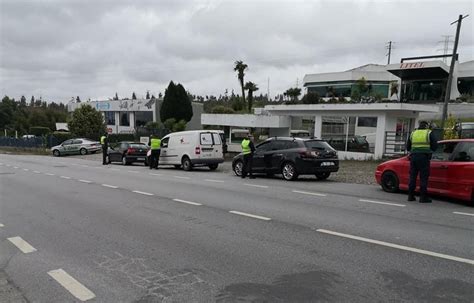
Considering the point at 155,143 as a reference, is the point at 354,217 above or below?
below

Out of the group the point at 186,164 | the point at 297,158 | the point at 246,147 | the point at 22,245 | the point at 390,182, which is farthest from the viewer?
the point at 186,164

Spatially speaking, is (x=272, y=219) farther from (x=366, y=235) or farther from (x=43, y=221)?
(x=43, y=221)

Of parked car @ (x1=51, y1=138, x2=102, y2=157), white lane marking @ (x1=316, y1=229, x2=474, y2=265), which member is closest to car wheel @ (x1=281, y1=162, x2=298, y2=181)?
white lane marking @ (x1=316, y1=229, x2=474, y2=265)

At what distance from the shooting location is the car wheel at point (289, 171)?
14156mm

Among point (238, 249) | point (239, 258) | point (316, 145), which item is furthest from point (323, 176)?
point (239, 258)

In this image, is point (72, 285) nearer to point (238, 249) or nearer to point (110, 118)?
point (238, 249)

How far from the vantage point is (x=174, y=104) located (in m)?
52.5

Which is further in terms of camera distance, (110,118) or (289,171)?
(110,118)

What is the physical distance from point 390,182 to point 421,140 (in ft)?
7.08

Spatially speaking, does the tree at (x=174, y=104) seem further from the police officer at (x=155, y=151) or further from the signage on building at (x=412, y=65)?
the police officer at (x=155, y=151)

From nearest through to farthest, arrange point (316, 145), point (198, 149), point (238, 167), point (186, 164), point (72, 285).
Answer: point (72, 285)
point (316, 145)
point (238, 167)
point (198, 149)
point (186, 164)

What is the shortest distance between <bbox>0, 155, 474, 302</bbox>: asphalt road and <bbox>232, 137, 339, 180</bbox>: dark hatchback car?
3941 mm

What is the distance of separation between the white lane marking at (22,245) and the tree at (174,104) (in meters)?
46.6

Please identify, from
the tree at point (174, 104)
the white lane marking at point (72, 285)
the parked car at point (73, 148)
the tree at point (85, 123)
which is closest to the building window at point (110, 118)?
the tree at point (174, 104)
